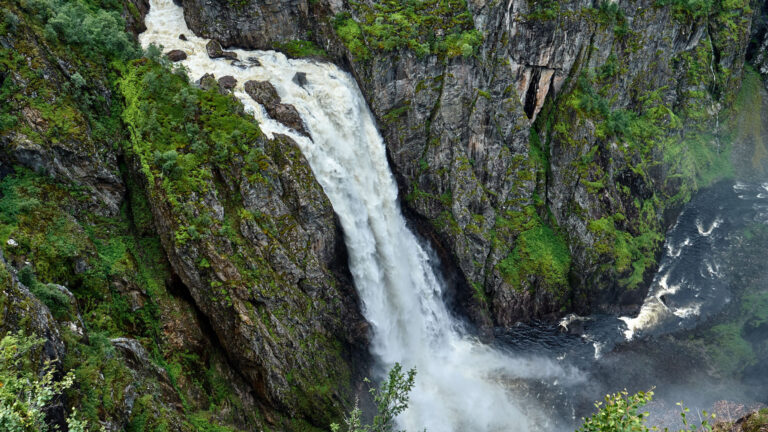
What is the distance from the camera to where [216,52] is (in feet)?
99.5

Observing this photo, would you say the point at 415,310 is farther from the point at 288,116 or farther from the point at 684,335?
the point at 684,335

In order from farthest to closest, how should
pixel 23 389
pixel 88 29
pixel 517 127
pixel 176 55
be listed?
pixel 517 127
pixel 176 55
pixel 88 29
pixel 23 389

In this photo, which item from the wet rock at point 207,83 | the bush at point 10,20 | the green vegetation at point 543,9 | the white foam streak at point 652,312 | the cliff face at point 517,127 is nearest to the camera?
the bush at point 10,20

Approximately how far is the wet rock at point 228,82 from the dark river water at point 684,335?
26945mm

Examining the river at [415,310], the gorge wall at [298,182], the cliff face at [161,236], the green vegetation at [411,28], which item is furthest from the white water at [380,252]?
the green vegetation at [411,28]

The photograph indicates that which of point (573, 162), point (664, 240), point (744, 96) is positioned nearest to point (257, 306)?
point (573, 162)

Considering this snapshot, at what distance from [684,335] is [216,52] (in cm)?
4099

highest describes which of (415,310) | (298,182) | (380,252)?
(298,182)

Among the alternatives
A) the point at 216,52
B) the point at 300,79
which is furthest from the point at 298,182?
the point at 216,52

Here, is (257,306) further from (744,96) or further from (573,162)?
(744,96)

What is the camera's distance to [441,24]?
3247cm

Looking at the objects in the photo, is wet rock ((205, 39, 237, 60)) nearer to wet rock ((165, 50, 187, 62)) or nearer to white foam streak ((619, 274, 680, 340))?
wet rock ((165, 50, 187, 62))

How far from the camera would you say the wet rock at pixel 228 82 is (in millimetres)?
27472

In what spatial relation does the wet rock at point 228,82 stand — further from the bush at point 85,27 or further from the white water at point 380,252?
the bush at point 85,27
